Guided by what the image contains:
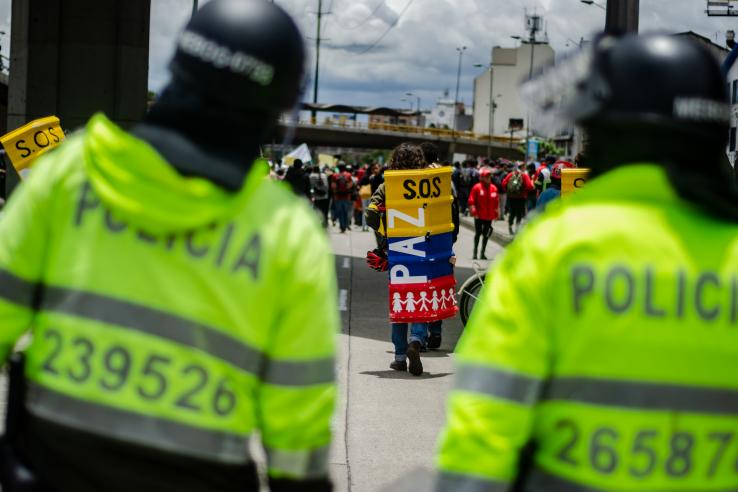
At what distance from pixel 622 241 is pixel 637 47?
0.41m

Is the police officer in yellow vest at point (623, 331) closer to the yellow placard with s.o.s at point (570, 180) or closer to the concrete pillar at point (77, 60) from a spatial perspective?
the yellow placard with s.o.s at point (570, 180)

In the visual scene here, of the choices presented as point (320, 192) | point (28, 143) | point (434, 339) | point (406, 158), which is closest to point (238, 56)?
point (406, 158)

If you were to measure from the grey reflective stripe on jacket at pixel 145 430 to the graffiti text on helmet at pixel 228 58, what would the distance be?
0.72 meters

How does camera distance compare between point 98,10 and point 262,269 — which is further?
point 98,10

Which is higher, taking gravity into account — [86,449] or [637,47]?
[637,47]

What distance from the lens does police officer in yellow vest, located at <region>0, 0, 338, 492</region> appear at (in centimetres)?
233

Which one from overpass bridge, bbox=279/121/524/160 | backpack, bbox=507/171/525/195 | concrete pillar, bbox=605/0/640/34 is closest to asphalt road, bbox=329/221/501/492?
concrete pillar, bbox=605/0/640/34

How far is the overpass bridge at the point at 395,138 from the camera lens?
342 feet

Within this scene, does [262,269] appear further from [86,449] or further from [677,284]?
[677,284]

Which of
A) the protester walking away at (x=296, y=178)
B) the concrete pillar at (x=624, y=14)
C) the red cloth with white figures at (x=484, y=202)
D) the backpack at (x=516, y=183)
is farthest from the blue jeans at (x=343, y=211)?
the concrete pillar at (x=624, y=14)

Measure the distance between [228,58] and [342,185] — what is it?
26.1 m

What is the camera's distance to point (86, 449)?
2.34m

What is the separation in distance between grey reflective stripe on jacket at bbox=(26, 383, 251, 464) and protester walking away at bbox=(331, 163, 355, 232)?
25.9m

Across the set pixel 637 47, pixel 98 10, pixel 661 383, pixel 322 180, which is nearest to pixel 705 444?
pixel 661 383
